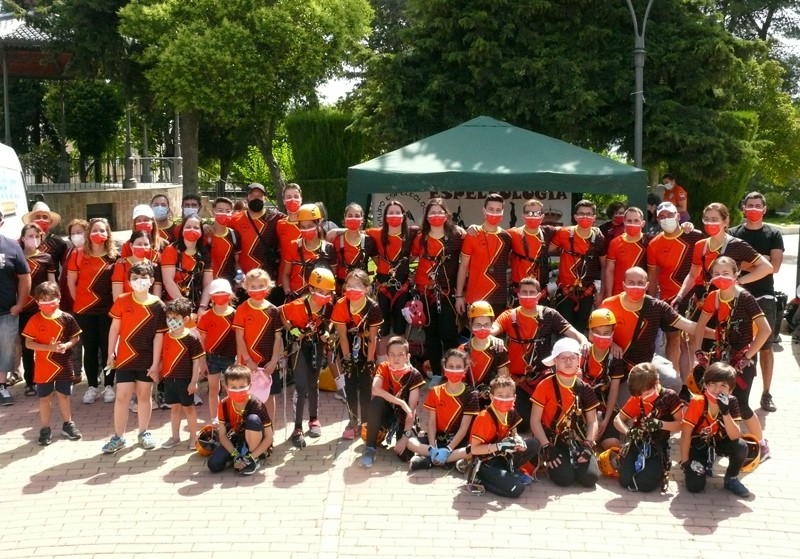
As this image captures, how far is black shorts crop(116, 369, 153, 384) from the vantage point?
729cm

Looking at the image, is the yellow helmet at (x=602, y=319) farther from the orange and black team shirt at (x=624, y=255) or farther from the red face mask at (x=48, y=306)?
the red face mask at (x=48, y=306)

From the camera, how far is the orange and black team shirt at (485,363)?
726 centimetres

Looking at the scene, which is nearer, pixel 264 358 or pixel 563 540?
pixel 563 540

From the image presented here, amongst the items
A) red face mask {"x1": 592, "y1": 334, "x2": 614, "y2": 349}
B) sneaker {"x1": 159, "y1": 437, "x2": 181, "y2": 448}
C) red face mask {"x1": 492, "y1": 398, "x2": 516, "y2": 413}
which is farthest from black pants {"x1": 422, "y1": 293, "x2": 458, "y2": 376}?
sneaker {"x1": 159, "y1": 437, "x2": 181, "y2": 448}

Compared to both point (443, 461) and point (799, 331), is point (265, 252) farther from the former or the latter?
point (799, 331)

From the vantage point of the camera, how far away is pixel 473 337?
7.34m

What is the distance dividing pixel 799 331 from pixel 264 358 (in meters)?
7.05

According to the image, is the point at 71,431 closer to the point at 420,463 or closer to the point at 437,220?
the point at 420,463

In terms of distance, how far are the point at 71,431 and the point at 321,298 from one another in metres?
2.48

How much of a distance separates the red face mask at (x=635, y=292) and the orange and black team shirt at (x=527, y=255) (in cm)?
131

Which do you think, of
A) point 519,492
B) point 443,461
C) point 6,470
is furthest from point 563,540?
point 6,470

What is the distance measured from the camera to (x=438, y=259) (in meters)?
8.55

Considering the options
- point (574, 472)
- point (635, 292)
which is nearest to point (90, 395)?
point (574, 472)

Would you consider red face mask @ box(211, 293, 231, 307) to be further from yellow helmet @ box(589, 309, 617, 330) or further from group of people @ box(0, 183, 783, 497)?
yellow helmet @ box(589, 309, 617, 330)
